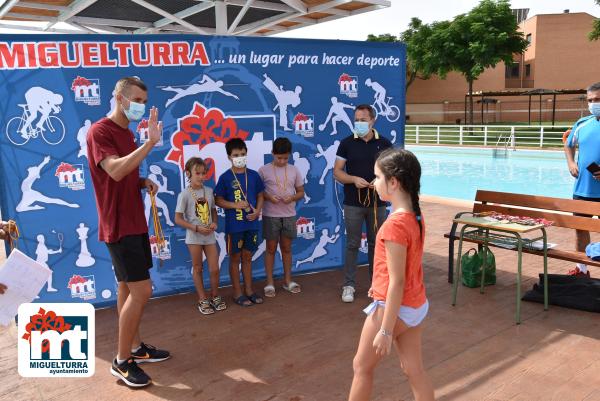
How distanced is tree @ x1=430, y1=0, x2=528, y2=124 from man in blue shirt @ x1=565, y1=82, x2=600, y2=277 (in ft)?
85.5

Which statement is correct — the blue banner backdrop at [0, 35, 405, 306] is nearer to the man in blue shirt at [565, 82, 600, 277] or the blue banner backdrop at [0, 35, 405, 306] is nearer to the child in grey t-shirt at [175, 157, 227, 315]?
the child in grey t-shirt at [175, 157, 227, 315]

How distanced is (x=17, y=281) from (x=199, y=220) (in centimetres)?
168

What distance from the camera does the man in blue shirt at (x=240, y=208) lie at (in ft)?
15.3

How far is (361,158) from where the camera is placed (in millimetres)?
4762

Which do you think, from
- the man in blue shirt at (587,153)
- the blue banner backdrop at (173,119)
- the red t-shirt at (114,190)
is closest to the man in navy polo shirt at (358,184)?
the blue banner backdrop at (173,119)

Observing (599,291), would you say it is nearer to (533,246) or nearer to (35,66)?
(533,246)

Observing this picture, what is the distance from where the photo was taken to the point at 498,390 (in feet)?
10.5

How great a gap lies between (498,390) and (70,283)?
3.87m

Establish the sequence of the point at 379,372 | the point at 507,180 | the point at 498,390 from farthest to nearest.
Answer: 1. the point at 507,180
2. the point at 379,372
3. the point at 498,390

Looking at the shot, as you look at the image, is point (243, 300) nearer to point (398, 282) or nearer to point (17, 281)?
point (17, 281)

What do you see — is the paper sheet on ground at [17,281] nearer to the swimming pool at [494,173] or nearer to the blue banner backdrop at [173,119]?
the blue banner backdrop at [173,119]

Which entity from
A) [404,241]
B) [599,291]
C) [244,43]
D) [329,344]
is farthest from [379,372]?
[244,43]

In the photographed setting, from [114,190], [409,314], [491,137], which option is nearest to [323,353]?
[409,314]

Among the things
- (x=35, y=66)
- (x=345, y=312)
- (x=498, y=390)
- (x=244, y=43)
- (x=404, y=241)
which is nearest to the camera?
(x=404, y=241)
